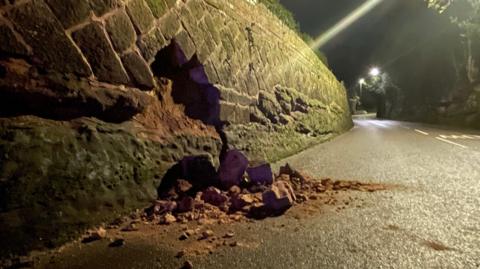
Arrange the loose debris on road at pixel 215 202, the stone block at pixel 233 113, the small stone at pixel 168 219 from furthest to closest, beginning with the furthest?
the stone block at pixel 233 113 < the small stone at pixel 168 219 < the loose debris on road at pixel 215 202

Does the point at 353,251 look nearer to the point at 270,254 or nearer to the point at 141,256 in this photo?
the point at 270,254

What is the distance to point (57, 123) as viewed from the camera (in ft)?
8.30

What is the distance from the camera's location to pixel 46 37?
99.2 inches

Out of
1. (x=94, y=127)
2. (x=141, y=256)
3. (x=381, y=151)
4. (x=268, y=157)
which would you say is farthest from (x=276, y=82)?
(x=141, y=256)

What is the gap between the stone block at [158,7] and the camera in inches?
151

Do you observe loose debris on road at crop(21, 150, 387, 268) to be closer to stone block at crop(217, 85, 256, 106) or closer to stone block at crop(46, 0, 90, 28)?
stone block at crop(217, 85, 256, 106)

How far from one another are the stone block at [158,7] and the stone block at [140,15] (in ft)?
0.27

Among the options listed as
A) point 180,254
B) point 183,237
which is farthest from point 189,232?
point 180,254

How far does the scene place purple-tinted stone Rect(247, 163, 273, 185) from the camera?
12.3ft

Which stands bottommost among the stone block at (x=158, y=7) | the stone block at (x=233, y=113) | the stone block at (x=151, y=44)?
the stone block at (x=233, y=113)

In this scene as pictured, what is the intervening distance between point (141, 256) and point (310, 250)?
4.00 ft

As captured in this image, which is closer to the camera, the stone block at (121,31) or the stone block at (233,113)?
the stone block at (121,31)

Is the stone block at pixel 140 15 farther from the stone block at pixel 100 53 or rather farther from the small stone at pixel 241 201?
the small stone at pixel 241 201

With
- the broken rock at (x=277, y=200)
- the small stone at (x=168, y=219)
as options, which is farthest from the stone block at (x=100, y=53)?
the broken rock at (x=277, y=200)
